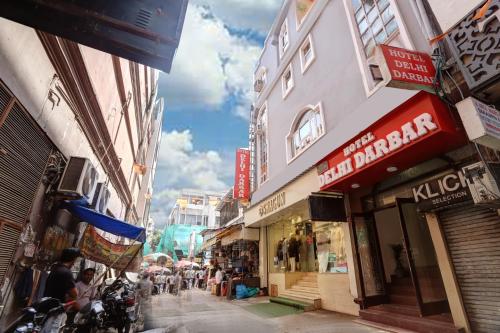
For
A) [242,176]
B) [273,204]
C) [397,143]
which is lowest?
[397,143]

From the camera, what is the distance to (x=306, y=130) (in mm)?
12156

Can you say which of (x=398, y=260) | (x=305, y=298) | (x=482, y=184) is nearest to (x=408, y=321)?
(x=398, y=260)

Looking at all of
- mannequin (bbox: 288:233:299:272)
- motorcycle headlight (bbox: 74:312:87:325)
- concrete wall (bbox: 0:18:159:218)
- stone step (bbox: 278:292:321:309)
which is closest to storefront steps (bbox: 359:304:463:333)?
stone step (bbox: 278:292:321:309)

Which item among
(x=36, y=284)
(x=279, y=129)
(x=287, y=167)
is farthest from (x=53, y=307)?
(x=279, y=129)

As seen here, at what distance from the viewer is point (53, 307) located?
363 cm

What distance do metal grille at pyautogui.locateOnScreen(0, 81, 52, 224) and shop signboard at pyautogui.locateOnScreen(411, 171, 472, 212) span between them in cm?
837

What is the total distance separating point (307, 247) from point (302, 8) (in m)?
12.9

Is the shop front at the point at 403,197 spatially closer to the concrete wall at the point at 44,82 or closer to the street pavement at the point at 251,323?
the street pavement at the point at 251,323

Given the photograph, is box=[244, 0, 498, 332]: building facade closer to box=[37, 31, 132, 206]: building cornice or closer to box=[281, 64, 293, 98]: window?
box=[281, 64, 293, 98]: window

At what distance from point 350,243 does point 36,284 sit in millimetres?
8567

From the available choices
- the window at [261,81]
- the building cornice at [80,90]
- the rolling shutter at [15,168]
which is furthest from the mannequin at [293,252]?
the rolling shutter at [15,168]

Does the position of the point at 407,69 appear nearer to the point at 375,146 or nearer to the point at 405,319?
the point at 375,146

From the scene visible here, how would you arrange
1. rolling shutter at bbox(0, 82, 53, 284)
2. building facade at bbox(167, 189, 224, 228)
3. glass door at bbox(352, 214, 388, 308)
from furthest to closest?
building facade at bbox(167, 189, 224, 228) → glass door at bbox(352, 214, 388, 308) → rolling shutter at bbox(0, 82, 53, 284)

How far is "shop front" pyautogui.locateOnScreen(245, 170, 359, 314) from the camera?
8.81 meters
